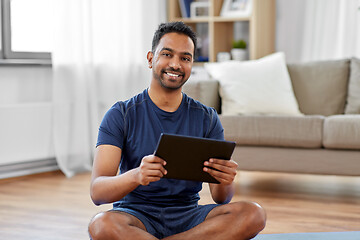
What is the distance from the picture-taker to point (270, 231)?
239cm

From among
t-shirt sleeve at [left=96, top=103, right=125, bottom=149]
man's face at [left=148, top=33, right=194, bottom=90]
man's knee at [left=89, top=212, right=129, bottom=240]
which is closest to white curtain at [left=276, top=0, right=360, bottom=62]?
man's face at [left=148, top=33, right=194, bottom=90]

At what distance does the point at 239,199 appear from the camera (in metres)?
3.09

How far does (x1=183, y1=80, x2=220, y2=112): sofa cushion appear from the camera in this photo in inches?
136

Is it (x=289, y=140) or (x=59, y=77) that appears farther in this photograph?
(x=59, y=77)

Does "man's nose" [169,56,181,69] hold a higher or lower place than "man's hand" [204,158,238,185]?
higher

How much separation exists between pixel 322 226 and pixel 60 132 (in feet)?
6.89

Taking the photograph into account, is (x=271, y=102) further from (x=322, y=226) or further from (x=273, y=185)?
(x=322, y=226)

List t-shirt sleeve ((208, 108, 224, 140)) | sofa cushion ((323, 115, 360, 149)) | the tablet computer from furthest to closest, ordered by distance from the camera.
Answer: sofa cushion ((323, 115, 360, 149)) → t-shirt sleeve ((208, 108, 224, 140)) → the tablet computer

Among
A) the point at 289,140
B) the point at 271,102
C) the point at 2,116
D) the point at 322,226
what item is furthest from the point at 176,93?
the point at 2,116

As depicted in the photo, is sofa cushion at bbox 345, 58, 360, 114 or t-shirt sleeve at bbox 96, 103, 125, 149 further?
sofa cushion at bbox 345, 58, 360, 114

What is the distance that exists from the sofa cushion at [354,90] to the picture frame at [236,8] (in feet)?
3.96

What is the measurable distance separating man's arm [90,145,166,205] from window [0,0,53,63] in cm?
245

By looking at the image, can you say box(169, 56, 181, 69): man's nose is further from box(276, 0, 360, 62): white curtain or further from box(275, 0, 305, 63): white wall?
box(275, 0, 305, 63): white wall

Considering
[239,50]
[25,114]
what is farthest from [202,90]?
[239,50]
